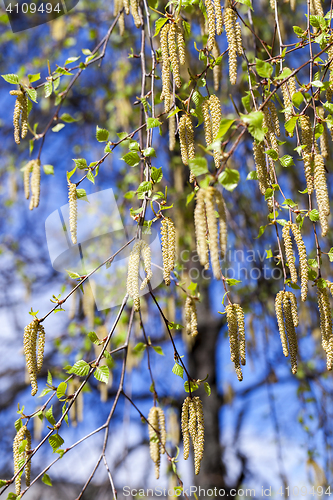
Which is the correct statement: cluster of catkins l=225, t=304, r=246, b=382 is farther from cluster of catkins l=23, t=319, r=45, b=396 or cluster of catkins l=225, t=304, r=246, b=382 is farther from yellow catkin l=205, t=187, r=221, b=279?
cluster of catkins l=23, t=319, r=45, b=396

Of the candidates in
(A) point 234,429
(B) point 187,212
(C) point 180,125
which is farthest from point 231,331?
(A) point 234,429

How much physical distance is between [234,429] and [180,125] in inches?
170

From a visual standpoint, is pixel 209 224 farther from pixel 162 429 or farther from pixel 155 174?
pixel 162 429

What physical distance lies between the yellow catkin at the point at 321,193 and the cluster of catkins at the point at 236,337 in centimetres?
30

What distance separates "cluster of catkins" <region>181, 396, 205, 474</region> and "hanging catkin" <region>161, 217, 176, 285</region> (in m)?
0.42

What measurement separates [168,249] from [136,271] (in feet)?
0.34

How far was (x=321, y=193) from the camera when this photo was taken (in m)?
0.96

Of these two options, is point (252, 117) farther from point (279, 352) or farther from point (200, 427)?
point (279, 352)

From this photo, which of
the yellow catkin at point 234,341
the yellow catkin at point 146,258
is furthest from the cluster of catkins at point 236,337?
the yellow catkin at point 146,258

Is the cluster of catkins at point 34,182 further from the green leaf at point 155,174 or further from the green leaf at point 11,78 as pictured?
the green leaf at point 155,174

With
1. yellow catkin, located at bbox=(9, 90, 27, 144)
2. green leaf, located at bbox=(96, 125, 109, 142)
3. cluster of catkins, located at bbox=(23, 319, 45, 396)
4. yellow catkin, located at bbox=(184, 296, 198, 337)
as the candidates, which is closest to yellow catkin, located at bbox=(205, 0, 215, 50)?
green leaf, located at bbox=(96, 125, 109, 142)

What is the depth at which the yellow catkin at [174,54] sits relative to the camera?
1.09 meters

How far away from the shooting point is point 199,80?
132 centimetres

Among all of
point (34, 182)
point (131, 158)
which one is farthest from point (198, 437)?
point (34, 182)
